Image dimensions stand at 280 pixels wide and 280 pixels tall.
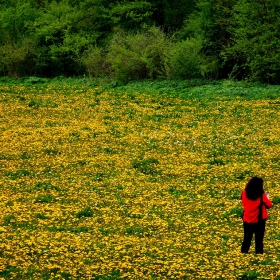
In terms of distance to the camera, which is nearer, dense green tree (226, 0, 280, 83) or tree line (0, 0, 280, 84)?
dense green tree (226, 0, 280, 83)

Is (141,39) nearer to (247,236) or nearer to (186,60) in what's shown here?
(186,60)

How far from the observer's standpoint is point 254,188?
11.2 meters

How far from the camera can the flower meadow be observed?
11664 mm

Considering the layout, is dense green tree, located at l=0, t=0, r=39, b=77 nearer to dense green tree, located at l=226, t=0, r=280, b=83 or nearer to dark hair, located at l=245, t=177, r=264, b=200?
dense green tree, located at l=226, t=0, r=280, b=83

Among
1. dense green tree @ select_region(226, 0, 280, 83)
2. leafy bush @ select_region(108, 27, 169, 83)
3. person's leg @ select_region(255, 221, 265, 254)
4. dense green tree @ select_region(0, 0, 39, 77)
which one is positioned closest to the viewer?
person's leg @ select_region(255, 221, 265, 254)

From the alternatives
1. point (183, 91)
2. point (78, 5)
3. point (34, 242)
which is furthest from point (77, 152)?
point (78, 5)

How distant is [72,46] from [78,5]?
8390 mm

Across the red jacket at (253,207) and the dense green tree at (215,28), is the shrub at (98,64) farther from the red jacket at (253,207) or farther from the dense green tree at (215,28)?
the red jacket at (253,207)

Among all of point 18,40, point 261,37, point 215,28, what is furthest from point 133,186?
point 18,40

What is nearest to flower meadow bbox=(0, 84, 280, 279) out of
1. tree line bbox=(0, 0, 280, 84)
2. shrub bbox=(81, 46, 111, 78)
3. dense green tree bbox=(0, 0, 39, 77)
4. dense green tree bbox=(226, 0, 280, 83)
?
dense green tree bbox=(226, 0, 280, 83)

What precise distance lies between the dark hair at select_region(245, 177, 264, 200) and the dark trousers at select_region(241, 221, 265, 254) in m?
0.70

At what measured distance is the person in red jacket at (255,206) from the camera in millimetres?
11211

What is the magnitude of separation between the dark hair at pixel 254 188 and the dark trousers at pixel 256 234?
2.28 ft

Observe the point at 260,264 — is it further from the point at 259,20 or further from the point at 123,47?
the point at 123,47
